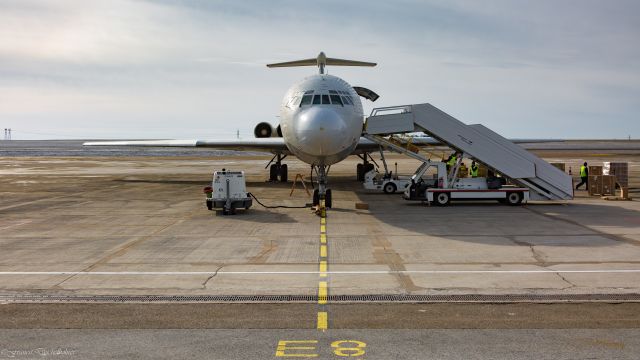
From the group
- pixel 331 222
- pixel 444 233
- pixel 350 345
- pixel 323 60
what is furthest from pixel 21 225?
pixel 323 60

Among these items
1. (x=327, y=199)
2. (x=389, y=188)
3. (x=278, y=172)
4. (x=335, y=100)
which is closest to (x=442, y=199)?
(x=327, y=199)

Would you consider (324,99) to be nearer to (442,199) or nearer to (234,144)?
(442,199)

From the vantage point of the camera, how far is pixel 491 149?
66.7 feet

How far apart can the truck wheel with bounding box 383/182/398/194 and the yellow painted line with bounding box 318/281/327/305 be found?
56.6ft

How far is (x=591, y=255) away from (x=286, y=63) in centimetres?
2245

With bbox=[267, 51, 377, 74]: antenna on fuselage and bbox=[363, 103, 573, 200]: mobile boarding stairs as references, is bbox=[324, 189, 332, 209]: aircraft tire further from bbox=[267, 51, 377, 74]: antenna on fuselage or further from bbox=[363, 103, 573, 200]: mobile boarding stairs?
bbox=[267, 51, 377, 74]: antenna on fuselage

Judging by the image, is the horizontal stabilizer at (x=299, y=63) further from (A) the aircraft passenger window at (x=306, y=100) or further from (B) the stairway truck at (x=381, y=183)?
(A) the aircraft passenger window at (x=306, y=100)

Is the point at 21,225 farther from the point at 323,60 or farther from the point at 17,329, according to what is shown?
the point at 323,60

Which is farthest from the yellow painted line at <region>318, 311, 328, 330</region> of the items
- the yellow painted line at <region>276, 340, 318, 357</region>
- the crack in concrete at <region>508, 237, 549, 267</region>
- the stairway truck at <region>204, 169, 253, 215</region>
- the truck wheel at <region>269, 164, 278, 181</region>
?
the truck wheel at <region>269, 164, 278, 181</region>

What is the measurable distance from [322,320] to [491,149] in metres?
14.5

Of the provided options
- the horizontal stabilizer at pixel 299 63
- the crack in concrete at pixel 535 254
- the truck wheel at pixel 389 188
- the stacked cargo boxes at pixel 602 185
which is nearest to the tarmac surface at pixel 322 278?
the crack in concrete at pixel 535 254

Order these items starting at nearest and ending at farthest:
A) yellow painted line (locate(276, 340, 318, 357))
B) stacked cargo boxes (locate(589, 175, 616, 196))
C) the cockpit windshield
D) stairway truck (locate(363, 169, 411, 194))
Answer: yellow painted line (locate(276, 340, 318, 357)), the cockpit windshield, stacked cargo boxes (locate(589, 175, 616, 196)), stairway truck (locate(363, 169, 411, 194))

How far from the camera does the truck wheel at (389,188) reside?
2636 cm

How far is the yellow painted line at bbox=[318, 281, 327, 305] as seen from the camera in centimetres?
828
